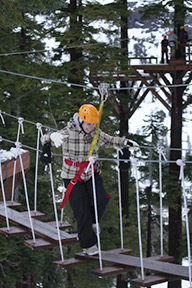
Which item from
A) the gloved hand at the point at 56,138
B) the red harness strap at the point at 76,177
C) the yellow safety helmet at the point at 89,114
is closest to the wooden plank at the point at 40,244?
the red harness strap at the point at 76,177

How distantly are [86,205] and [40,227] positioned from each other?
615 millimetres

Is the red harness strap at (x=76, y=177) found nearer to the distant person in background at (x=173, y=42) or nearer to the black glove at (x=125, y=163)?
the black glove at (x=125, y=163)

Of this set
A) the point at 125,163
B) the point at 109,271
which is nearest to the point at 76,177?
the point at 125,163

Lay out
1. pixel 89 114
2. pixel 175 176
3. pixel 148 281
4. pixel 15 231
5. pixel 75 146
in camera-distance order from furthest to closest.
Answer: pixel 175 176, pixel 15 231, pixel 75 146, pixel 89 114, pixel 148 281

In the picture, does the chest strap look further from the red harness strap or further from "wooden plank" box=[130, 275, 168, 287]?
"wooden plank" box=[130, 275, 168, 287]

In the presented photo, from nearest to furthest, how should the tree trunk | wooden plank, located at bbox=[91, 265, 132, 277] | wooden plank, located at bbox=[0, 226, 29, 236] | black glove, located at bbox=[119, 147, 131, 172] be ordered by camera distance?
wooden plank, located at bbox=[91, 265, 132, 277], black glove, located at bbox=[119, 147, 131, 172], wooden plank, located at bbox=[0, 226, 29, 236], the tree trunk

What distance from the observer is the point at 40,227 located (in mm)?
5594

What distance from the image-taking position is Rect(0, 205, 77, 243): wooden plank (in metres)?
5.36

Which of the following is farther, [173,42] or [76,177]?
[173,42]

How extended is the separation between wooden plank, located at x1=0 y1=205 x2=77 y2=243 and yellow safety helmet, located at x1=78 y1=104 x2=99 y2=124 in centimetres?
112

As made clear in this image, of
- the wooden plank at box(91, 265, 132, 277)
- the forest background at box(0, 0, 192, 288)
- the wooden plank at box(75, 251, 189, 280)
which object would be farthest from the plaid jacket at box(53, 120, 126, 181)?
the forest background at box(0, 0, 192, 288)

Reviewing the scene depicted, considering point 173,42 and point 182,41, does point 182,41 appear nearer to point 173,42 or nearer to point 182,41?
point 182,41

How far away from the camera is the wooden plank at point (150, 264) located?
179 inches

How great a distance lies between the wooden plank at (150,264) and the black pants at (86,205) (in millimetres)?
187
